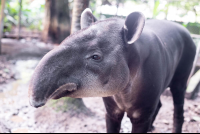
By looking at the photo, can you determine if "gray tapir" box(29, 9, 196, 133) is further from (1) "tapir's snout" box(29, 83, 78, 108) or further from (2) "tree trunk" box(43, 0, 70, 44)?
(2) "tree trunk" box(43, 0, 70, 44)

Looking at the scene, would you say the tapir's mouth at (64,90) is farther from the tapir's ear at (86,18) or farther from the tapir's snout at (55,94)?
the tapir's ear at (86,18)

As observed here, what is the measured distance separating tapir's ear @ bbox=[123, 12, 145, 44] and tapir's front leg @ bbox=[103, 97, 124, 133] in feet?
3.04

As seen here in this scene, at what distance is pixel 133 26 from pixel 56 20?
10.0m

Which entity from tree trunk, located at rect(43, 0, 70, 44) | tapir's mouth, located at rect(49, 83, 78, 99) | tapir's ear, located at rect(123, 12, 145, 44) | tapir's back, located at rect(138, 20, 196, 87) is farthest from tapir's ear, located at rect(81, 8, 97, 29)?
tree trunk, located at rect(43, 0, 70, 44)

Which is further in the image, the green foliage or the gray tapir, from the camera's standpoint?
the green foliage

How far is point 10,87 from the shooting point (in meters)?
5.28

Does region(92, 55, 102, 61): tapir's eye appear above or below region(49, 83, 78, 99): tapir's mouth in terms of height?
above

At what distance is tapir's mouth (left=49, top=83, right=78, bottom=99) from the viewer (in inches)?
63.1

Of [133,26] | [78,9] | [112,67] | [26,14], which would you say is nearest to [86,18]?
[133,26]

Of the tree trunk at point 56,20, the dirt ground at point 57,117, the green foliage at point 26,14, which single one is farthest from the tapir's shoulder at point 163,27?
the green foliage at point 26,14

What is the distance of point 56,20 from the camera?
11266 mm

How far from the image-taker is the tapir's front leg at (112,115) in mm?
2590

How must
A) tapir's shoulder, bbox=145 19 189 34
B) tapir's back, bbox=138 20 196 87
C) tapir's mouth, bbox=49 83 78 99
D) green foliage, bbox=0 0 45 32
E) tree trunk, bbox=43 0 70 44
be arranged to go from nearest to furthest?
1. tapir's mouth, bbox=49 83 78 99
2. tapir's back, bbox=138 20 196 87
3. tapir's shoulder, bbox=145 19 189 34
4. tree trunk, bbox=43 0 70 44
5. green foliage, bbox=0 0 45 32

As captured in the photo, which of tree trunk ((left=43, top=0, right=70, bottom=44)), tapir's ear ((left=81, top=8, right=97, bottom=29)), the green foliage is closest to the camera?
tapir's ear ((left=81, top=8, right=97, bottom=29))
